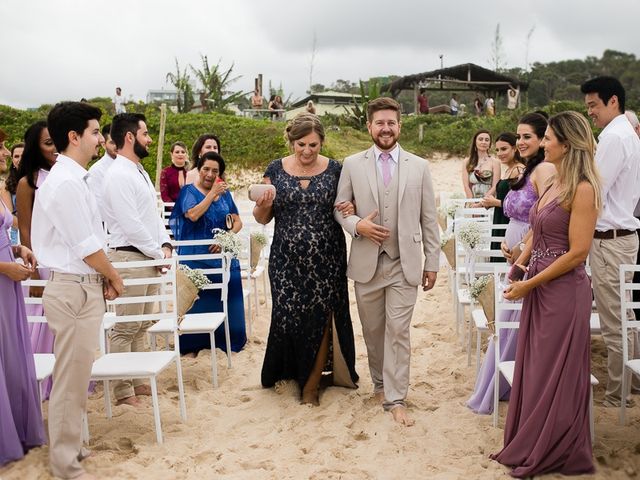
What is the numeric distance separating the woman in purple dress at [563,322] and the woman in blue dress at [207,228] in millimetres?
3653

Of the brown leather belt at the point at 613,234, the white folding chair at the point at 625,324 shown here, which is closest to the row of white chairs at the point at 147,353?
the white folding chair at the point at 625,324

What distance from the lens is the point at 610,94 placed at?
17.5 feet

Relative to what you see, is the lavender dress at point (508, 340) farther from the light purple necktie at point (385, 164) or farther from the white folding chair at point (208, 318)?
the white folding chair at point (208, 318)

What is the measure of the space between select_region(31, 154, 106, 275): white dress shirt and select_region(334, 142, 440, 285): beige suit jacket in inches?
74.7

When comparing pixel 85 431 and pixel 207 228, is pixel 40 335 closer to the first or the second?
pixel 85 431

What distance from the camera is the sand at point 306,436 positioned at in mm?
4219

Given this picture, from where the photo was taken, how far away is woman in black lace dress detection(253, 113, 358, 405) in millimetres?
5246

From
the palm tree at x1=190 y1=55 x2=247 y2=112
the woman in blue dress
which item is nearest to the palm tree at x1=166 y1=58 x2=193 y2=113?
the palm tree at x1=190 y1=55 x2=247 y2=112

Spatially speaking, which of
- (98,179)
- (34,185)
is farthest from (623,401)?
(34,185)

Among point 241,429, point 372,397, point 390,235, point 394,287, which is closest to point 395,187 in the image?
point 390,235

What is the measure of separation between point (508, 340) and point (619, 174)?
5.22ft

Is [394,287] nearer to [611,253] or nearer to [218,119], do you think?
[611,253]

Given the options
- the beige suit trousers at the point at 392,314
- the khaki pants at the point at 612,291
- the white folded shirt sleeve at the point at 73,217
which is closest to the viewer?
the white folded shirt sleeve at the point at 73,217

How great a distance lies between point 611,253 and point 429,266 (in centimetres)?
145
